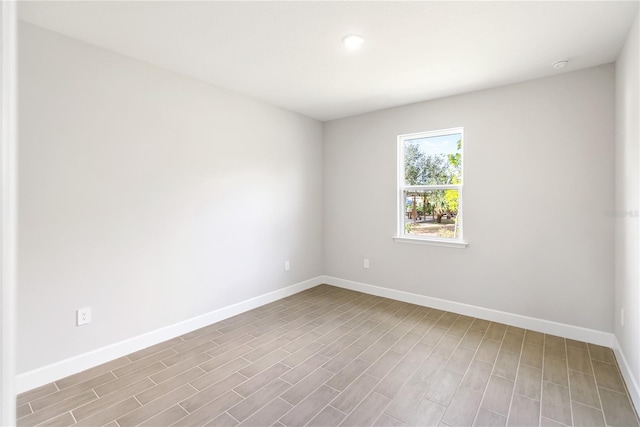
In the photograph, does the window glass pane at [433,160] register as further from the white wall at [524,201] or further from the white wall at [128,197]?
the white wall at [128,197]

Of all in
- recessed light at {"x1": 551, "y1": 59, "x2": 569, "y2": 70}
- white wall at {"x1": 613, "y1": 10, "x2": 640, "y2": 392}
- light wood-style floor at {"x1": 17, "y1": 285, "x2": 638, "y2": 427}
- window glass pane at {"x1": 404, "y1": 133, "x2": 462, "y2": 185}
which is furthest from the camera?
window glass pane at {"x1": 404, "y1": 133, "x2": 462, "y2": 185}

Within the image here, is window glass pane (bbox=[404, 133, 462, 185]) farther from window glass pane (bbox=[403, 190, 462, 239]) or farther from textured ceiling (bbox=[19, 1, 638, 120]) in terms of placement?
textured ceiling (bbox=[19, 1, 638, 120])

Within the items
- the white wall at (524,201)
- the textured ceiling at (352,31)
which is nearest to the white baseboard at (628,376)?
the white wall at (524,201)

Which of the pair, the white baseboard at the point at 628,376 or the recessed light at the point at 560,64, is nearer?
the white baseboard at the point at 628,376

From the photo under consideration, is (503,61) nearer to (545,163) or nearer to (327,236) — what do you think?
(545,163)

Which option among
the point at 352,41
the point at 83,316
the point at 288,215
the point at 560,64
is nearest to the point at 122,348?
the point at 83,316

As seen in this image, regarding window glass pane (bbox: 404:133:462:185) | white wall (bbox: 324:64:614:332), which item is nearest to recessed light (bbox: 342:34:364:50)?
white wall (bbox: 324:64:614:332)

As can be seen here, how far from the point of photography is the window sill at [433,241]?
11.6 ft

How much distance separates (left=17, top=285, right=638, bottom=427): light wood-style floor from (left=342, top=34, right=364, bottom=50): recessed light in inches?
99.1

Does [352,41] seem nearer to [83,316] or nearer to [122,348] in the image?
[83,316]

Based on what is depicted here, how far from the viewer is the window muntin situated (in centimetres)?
364

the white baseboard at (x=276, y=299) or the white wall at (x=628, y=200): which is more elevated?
the white wall at (x=628, y=200)

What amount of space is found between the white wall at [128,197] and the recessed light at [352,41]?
1.57 metres

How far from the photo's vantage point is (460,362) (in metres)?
2.50
